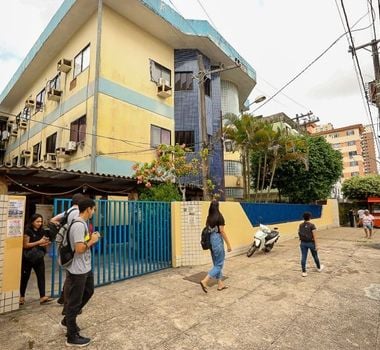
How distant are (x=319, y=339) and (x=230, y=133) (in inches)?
494

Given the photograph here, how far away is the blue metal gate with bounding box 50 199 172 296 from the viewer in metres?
5.86

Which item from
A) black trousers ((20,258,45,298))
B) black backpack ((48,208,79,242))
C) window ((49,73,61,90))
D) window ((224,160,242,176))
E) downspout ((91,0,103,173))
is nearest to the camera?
black backpack ((48,208,79,242))

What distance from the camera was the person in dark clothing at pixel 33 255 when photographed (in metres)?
4.66

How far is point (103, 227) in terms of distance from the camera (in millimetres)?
5938

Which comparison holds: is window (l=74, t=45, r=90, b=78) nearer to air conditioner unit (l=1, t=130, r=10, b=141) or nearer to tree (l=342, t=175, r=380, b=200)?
air conditioner unit (l=1, t=130, r=10, b=141)

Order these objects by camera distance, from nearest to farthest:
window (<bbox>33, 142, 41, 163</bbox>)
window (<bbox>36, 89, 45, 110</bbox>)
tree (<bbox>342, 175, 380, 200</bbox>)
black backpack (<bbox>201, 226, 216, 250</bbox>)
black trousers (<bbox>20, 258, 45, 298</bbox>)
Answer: black trousers (<bbox>20, 258, 45, 298</bbox>) < black backpack (<bbox>201, 226, 216, 250</bbox>) < window (<bbox>33, 142, 41, 163</bbox>) < window (<bbox>36, 89, 45, 110</bbox>) < tree (<bbox>342, 175, 380, 200</bbox>)

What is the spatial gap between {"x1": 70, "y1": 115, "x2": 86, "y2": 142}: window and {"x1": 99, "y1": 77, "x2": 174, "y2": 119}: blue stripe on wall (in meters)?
1.66

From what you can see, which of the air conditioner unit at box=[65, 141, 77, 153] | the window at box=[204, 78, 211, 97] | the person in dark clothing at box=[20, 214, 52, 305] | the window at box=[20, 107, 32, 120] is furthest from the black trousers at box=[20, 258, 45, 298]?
the window at box=[20, 107, 32, 120]

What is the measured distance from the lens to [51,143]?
47.7 feet

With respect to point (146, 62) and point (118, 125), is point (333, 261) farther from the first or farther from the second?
point (146, 62)

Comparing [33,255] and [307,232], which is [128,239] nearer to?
[33,255]

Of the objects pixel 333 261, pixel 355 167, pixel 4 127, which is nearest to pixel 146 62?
pixel 333 261

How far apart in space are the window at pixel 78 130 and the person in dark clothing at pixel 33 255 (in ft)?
24.8

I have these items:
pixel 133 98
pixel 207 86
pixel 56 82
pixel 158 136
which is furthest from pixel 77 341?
pixel 207 86
